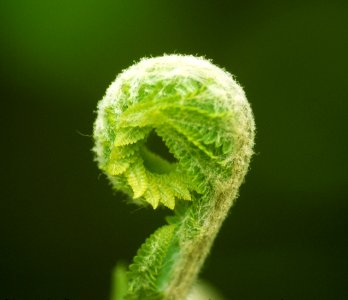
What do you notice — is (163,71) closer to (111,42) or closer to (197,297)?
(197,297)

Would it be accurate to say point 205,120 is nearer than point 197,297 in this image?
→ Yes

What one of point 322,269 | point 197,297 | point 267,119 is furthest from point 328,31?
point 197,297

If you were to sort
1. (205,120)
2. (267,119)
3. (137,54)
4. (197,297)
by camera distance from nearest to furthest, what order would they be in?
(205,120), (197,297), (137,54), (267,119)

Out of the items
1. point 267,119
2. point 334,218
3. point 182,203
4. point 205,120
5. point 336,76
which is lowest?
point 182,203

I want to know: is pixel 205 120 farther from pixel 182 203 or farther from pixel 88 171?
pixel 88 171

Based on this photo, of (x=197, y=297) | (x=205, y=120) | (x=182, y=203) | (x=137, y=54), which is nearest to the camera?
(x=205, y=120)

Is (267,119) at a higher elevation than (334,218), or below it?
higher
